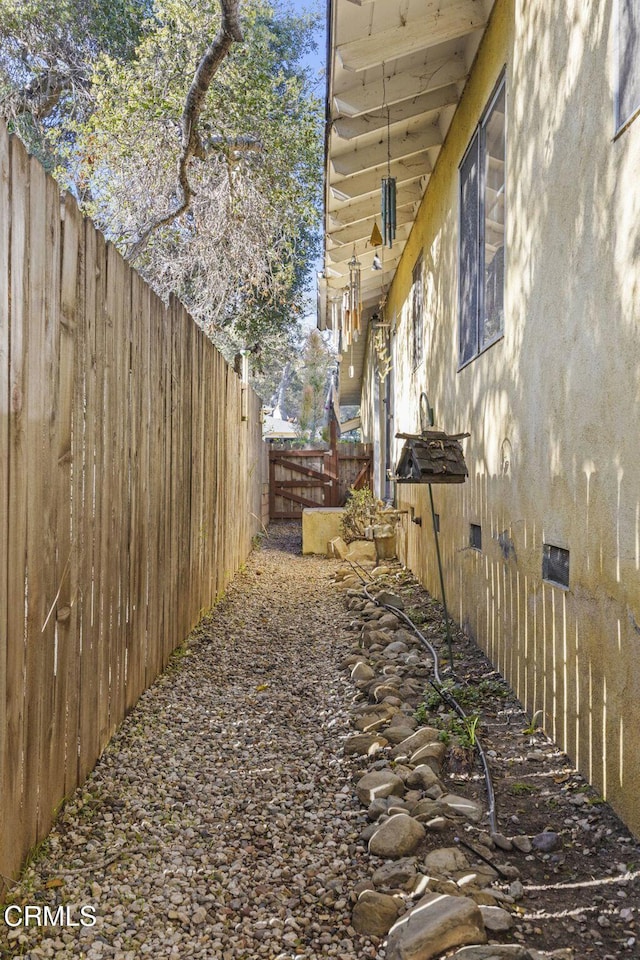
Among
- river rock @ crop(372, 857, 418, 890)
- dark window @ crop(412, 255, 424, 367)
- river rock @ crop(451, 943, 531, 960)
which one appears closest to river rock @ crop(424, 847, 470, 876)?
river rock @ crop(372, 857, 418, 890)

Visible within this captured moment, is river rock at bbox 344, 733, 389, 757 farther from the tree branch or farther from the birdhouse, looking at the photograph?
the tree branch

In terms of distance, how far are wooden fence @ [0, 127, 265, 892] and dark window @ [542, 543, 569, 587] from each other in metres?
1.93

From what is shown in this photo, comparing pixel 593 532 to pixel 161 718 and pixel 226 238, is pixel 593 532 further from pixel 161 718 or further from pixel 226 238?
pixel 226 238

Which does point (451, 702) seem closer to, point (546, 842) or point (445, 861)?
point (546, 842)

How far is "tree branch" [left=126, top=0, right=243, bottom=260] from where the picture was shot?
548 centimetres

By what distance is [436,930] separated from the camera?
1.75m

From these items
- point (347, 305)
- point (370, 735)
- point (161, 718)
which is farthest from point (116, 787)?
point (347, 305)

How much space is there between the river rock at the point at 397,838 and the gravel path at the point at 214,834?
0.27ft

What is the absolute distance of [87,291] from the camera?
2654mm

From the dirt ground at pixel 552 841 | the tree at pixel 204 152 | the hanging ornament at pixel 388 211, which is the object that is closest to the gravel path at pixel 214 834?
the dirt ground at pixel 552 841

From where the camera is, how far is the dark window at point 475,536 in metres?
4.77

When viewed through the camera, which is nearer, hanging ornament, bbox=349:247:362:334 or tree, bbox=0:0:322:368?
tree, bbox=0:0:322:368

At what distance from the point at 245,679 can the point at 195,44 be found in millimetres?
7525

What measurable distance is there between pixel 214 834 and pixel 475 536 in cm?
→ 295
